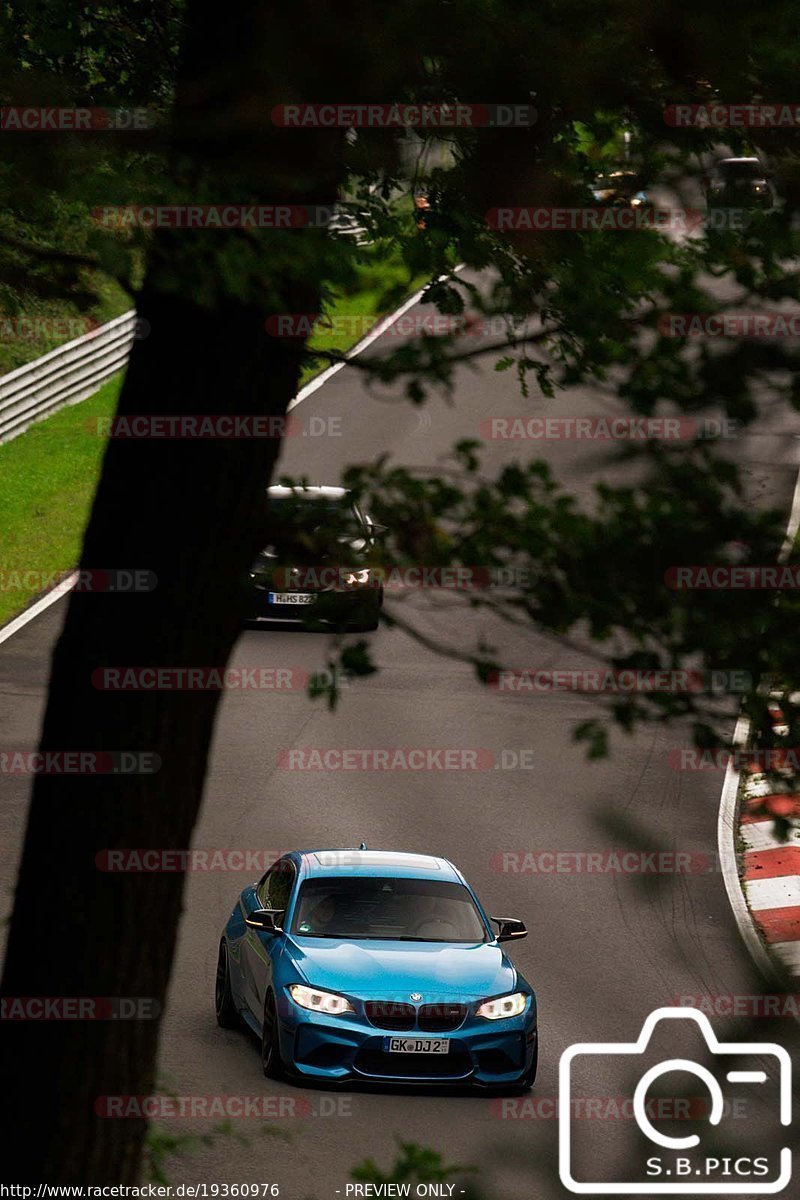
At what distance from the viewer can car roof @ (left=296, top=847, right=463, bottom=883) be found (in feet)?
39.0

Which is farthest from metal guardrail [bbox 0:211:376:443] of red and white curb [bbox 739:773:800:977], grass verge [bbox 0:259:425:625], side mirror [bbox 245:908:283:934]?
red and white curb [bbox 739:773:800:977]

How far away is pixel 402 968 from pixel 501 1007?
0.72m

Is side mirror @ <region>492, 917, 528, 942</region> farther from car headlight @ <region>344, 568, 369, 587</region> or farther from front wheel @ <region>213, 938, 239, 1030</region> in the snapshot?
car headlight @ <region>344, 568, 369, 587</region>

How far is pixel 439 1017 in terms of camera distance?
10656 millimetres

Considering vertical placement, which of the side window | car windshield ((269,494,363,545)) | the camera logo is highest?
car windshield ((269,494,363,545))


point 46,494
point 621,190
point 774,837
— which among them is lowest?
point 774,837

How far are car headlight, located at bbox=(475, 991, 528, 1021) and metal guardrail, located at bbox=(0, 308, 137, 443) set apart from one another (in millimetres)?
25397

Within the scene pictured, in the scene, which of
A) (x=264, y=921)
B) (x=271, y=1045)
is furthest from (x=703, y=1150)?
(x=264, y=921)

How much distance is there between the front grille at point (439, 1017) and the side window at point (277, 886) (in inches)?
58.4

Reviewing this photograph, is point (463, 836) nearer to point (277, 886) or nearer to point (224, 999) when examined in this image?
point (277, 886)

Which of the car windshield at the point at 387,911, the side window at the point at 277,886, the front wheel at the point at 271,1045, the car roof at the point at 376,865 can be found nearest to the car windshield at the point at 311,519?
the front wheel at the point at 271,1045

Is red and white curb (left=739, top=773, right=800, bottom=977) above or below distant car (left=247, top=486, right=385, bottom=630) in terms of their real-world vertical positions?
below

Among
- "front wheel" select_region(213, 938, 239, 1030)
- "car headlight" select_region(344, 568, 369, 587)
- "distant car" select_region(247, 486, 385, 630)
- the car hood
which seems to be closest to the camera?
"distant car" select_region(247, 486, 385, 630)

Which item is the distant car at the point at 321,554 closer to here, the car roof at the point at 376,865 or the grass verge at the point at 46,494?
the car roof at the point at 376,865
